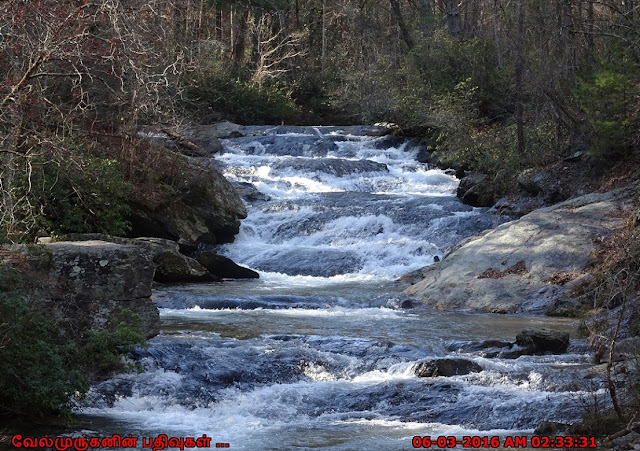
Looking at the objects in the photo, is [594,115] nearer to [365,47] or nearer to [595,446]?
[595,446]

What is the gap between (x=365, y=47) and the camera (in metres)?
42.6

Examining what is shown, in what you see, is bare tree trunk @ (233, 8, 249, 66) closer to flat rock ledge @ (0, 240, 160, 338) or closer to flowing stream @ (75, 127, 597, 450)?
flowing stream @ (75, 127, 597, 450)

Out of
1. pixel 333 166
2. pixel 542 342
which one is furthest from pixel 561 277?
pixel 333 166

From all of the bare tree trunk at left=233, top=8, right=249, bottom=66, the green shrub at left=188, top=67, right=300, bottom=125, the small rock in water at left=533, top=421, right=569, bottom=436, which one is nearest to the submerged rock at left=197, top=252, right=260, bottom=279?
the small rock in water at left=533, top=421, right=569, bottom=436

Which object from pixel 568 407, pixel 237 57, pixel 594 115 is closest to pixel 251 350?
pixel 568 407

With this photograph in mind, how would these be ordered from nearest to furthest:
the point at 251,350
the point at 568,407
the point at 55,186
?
the point at 568,407
the point at 251,350
the point at 55,186

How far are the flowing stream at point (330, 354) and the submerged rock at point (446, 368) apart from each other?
0.13 meters

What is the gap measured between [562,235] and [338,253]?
4.84m

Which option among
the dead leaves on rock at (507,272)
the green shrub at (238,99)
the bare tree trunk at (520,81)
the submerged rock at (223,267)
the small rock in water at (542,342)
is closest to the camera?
the small rock in water at (542,342)

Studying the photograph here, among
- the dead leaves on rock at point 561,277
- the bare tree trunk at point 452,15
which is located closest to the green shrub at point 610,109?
the dead leaves on rock at point 561,277

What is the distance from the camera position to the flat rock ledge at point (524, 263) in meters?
13.9

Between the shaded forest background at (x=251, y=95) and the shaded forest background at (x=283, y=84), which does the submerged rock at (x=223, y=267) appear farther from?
the shaded forest background at (x=283, y=84)

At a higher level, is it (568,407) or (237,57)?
(237,57)

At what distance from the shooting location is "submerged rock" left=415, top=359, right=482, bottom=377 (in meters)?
8.97
